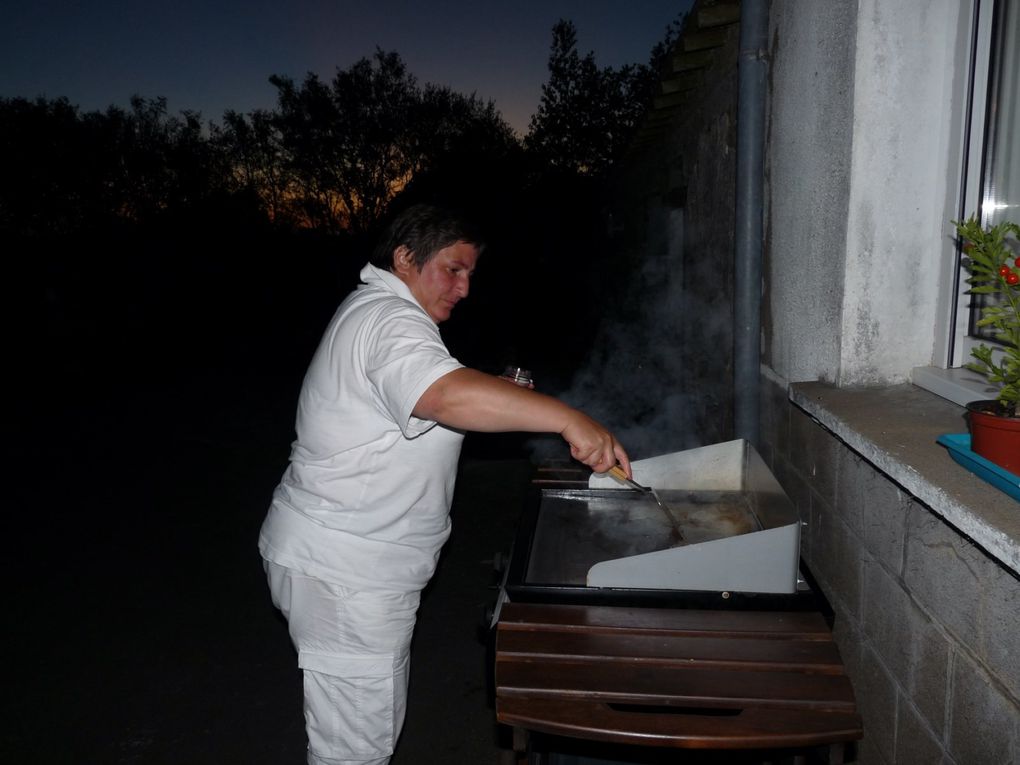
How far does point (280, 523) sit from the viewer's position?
2418mm

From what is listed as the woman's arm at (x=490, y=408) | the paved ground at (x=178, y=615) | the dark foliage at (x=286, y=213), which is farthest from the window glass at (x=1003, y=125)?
the dark foliage at (x=286, y=213)

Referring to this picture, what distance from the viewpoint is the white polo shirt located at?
2.24 meters

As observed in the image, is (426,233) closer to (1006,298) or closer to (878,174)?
(878,174)

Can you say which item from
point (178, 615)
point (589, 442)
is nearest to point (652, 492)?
point (589, 442)

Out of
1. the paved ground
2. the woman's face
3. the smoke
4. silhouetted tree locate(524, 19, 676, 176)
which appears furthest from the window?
silhouetted tree locate(524, 19, 676, 176)

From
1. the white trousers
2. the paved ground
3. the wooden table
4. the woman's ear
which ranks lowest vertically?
the paved ground

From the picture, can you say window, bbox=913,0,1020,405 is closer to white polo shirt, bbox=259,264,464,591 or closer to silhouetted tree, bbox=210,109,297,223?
white polo shirt, bbox=259,264,464,591

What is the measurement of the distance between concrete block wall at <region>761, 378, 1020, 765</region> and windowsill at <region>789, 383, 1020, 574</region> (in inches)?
3.9

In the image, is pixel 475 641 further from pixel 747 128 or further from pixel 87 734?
pixel 747 128

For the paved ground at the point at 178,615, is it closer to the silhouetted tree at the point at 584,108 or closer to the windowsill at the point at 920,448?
the windowsill at the point at 920,448

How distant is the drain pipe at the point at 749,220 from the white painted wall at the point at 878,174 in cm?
48

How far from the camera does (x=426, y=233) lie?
244 centimetres

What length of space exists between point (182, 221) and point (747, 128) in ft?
79.7

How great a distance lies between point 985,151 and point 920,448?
3.02 ft
